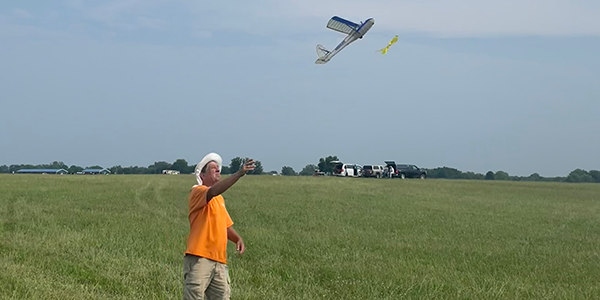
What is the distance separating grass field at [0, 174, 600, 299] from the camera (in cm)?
1138

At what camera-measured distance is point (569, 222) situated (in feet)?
81.8

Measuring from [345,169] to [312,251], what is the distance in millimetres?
58429

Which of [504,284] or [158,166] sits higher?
[158,166]

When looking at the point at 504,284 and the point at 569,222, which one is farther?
the point at 569,222

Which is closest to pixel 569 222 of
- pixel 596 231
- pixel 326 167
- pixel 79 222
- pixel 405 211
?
pixel 596 231

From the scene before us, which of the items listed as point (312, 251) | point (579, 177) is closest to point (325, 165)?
point (579, 177)

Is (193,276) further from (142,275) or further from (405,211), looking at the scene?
(405,211)

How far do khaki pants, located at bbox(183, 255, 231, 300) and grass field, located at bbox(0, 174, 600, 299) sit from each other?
3.37 meters

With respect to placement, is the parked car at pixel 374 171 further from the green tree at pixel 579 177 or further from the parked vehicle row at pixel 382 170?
the green tree at pixel 579 177

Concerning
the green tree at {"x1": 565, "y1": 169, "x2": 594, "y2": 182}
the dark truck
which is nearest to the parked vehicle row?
the dark truck

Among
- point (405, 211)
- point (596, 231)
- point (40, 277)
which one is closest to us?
point (40, 277)

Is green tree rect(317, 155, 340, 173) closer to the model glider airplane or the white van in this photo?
the white van

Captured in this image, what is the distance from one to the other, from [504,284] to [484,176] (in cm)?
8869

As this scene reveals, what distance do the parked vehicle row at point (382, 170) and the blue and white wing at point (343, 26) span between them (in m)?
58.6
